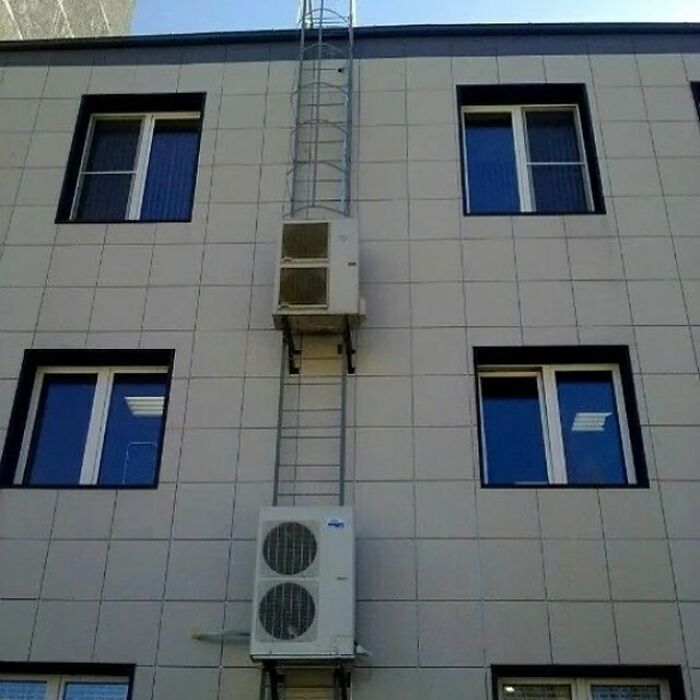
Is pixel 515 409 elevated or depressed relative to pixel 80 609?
elevated

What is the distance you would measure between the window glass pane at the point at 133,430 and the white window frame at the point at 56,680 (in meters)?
1.50

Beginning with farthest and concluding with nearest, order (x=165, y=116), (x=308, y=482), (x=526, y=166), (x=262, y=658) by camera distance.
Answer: (x=165, y=116) → (x=526, y=166) → (x=308, y=482) → (x=262, y=658)

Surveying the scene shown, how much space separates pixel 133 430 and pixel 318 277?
1.96m

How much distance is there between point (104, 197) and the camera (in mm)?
9180

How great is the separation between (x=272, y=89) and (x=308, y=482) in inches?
173

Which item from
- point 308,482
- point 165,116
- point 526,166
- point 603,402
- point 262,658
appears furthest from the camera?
point 165,116

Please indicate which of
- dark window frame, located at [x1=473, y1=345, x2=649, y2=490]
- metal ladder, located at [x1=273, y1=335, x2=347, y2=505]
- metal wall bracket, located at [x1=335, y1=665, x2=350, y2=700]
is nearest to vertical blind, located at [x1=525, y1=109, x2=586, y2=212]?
dark window frame, located at [x1=473, y1=345, x2=649, y2=490]

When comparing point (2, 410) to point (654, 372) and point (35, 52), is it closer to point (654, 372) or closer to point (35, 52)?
point (35, 52)

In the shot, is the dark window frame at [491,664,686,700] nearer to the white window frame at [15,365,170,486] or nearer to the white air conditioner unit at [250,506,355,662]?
the white air conditioner unit at [250,506,355,662]

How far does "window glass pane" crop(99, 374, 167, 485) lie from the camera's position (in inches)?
294

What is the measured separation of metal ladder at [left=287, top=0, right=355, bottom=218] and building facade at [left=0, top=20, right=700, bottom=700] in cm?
15

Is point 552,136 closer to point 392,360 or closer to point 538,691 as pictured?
point 392,360

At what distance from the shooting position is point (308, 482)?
7.13 meters

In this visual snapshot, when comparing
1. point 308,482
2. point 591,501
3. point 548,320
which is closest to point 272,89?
point 548,320
